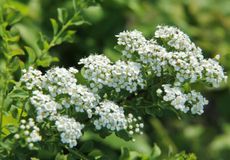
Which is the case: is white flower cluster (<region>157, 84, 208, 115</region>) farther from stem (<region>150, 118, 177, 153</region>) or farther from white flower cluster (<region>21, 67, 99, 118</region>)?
stem (<region>150, 118, 177, 153</region>)

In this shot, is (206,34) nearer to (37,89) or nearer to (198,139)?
(198,139)

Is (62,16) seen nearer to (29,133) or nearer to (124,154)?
(124,154)

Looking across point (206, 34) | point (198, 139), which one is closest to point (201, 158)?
point (198, 139)

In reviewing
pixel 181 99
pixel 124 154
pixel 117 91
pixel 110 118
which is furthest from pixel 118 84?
pixel 124 154

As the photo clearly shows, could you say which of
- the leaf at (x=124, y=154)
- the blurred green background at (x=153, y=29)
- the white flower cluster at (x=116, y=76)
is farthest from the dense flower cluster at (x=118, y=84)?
the blurred green background at (x=153, y=29)

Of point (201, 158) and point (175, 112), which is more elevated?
point (201, 158)

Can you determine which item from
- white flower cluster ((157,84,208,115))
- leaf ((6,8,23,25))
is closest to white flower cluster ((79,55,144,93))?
white flower cluster ((157,84,208,115))

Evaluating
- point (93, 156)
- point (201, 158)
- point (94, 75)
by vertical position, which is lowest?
point (93, 156)
